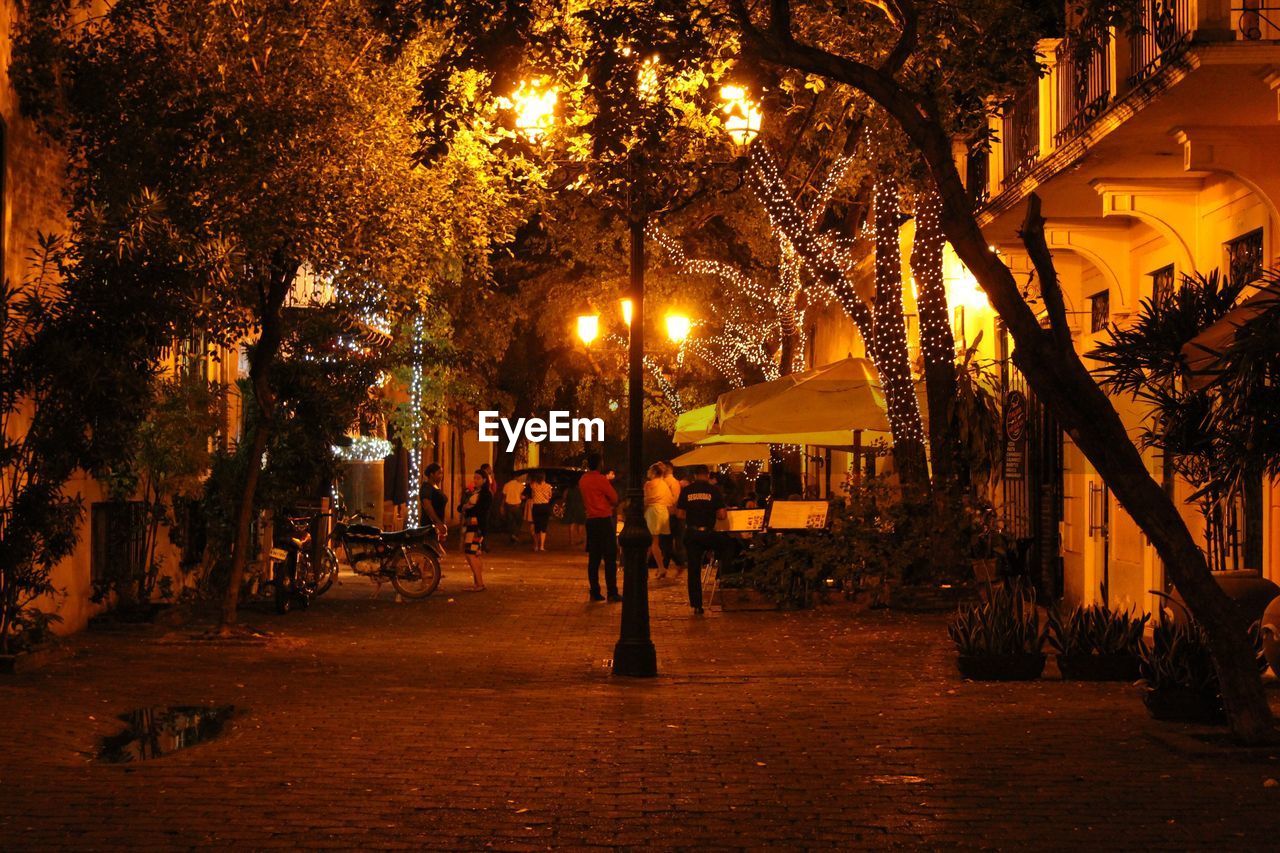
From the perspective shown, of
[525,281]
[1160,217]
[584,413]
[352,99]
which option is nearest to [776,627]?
[1160,217]

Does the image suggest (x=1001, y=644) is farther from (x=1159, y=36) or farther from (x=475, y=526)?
(x=475, y=526)

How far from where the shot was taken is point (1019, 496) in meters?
22.0

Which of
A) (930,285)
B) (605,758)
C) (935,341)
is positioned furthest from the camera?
(930,285)

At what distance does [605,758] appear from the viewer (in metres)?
9.29

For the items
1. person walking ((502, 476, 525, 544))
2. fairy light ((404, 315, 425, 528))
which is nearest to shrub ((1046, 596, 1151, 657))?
fairy light ((404, 315, 425, 528))

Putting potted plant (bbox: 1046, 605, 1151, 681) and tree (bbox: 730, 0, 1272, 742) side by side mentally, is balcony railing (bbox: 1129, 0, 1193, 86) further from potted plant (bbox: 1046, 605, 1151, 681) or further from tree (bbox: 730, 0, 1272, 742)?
potted plant (bbox: 1046, 605, 1151, 681)

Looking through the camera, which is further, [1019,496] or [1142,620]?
[1019,496]

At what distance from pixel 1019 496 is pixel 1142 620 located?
10.0 m

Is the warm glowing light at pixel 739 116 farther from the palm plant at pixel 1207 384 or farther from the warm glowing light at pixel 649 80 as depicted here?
the palm plant at pixel 1207 384

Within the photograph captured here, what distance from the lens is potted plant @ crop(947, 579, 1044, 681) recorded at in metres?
12.5

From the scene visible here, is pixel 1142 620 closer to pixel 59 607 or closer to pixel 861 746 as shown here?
pixel 861 746

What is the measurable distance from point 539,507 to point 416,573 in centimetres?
1405

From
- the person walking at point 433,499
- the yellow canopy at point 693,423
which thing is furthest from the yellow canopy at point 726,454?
the person walking at point 433,499

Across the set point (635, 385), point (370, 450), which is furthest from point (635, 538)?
point (370, 450)
